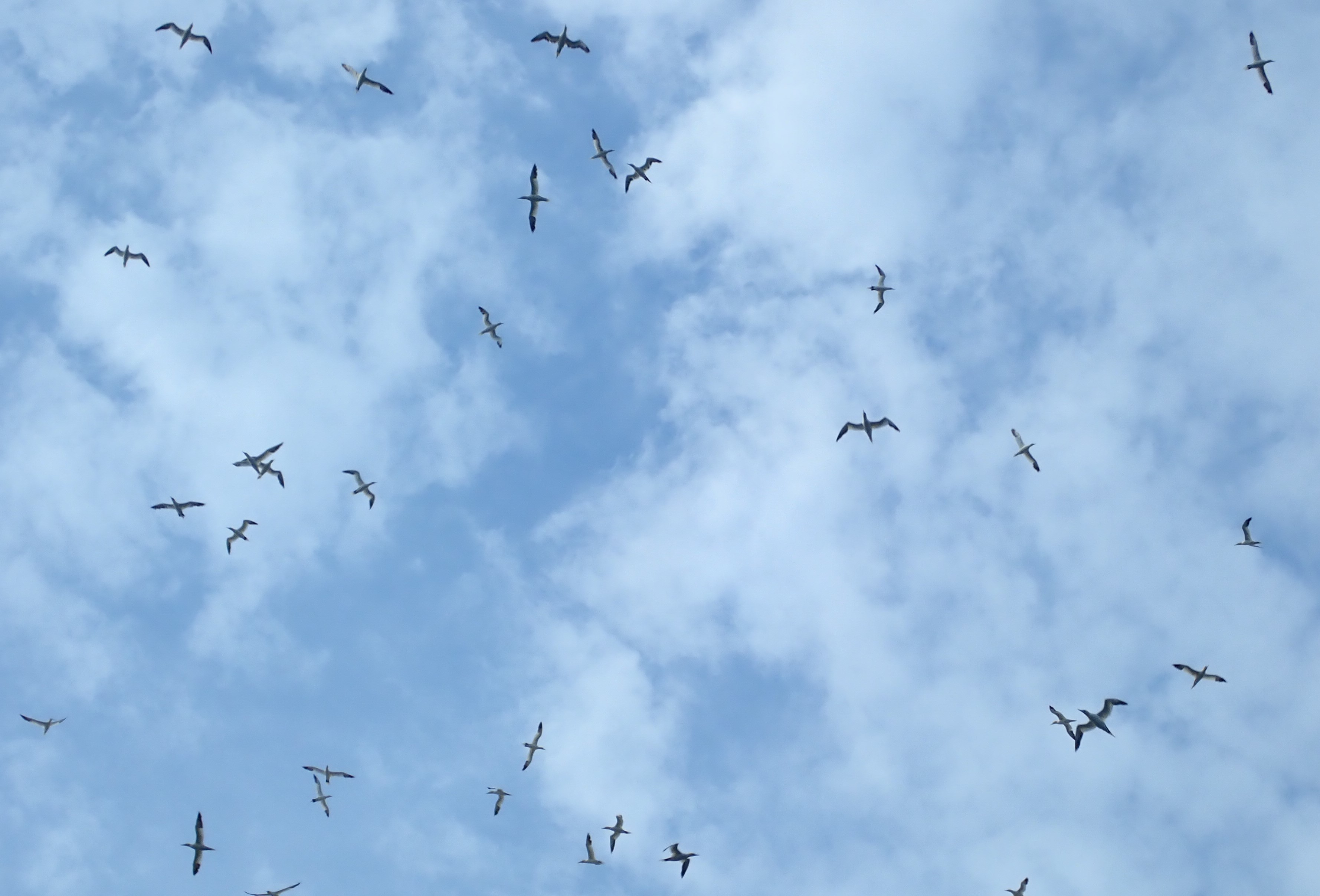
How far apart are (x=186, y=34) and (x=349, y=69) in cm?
1558

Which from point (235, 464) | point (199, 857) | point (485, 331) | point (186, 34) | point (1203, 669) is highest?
point (186, 34)

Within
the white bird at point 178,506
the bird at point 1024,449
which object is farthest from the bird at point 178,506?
the bird at point 1024,449

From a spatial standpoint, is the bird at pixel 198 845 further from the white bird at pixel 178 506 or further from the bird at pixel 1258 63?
the bird at pixel 1258 63

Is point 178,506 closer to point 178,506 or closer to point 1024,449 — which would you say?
point 178,506

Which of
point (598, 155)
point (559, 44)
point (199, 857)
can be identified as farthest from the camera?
point (598, 155)

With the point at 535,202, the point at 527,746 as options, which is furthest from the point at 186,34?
the point at 527,746

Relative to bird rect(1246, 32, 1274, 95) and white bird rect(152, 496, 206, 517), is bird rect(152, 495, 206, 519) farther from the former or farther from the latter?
bird rect(1246, 32, 1274, 95)

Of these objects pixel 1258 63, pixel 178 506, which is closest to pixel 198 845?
pixel 178 506

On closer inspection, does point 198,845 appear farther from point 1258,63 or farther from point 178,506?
point 1258,63

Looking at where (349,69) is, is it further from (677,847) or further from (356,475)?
(677,847)

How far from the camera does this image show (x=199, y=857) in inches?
3812

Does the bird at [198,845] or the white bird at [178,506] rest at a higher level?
the white bird at [178,506]

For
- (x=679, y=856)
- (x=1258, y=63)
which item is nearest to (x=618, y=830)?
(x=679, y=856)

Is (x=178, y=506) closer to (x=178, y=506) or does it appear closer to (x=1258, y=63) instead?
(x=178, y=506)
